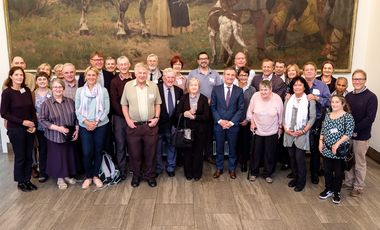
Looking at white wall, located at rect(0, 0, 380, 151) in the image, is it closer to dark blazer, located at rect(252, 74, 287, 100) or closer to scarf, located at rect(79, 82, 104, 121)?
dark blazer, located at rect(252, 74, 287, 100)

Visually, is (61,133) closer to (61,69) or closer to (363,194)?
(61,69)

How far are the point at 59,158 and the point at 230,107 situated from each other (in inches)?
106

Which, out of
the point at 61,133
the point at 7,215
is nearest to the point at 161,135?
the point at 61,133

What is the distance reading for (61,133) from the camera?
500 centimetres

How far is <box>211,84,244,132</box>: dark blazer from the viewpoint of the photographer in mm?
5387

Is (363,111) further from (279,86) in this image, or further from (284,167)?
(284,167)

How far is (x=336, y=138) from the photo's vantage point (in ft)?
15.1

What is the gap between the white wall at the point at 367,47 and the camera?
6.60 meters

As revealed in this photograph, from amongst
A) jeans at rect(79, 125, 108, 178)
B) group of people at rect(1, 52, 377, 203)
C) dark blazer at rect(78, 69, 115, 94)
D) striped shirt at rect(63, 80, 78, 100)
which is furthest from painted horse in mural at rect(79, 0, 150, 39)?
jeans at rect(79, 125, 108, 178)

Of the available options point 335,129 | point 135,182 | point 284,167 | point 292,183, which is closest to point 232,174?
point 292,183

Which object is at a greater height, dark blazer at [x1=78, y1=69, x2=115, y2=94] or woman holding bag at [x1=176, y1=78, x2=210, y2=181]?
dark blazer at [x1=78, y1=69, x2=115, y2=94]

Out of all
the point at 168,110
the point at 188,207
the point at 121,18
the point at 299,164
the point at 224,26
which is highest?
the point at 121,18

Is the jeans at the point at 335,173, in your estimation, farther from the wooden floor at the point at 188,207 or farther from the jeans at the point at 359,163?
the jeans at the point at 359,163

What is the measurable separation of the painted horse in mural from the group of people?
55.2 inches
